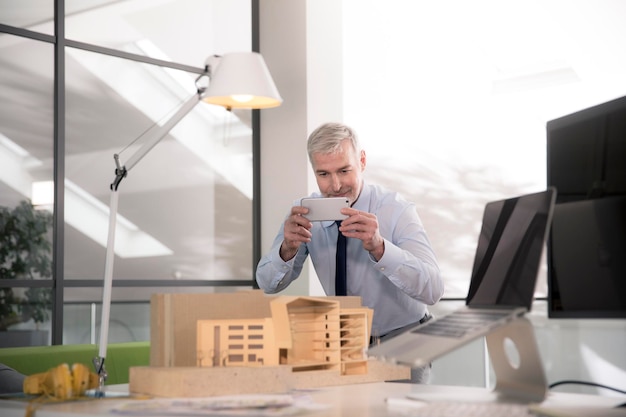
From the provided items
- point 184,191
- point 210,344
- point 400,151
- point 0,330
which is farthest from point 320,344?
point 400,151

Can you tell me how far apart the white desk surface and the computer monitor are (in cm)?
20

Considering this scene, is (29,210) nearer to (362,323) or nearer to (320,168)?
(320,168)

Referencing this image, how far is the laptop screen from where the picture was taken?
5.36ft

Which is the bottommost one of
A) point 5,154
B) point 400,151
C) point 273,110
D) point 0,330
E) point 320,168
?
point 0,330

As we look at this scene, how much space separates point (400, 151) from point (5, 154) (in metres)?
9.69

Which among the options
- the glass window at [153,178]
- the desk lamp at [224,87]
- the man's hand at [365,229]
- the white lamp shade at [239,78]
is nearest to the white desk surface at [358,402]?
the desk lamp at [224,87]

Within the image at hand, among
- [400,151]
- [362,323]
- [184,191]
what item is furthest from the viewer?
[400,151]

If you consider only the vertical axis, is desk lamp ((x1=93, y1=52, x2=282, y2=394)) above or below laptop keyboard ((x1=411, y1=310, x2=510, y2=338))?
above

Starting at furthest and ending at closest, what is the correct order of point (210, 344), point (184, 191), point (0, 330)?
point (184, 191) < point (0, 330) < point (210, 344)

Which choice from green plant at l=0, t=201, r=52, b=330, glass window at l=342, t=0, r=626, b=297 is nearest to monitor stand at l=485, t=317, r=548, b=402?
green plant at l=0, t=201, r=52, b=330

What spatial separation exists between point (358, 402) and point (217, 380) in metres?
0.29

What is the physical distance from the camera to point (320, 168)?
3.03 meters

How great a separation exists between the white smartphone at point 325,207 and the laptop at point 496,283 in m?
0.94

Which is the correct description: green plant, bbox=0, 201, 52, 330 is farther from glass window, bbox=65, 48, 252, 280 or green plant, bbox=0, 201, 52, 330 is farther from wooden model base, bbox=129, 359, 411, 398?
wooden model base, bbox=129, 359, 411, 398
